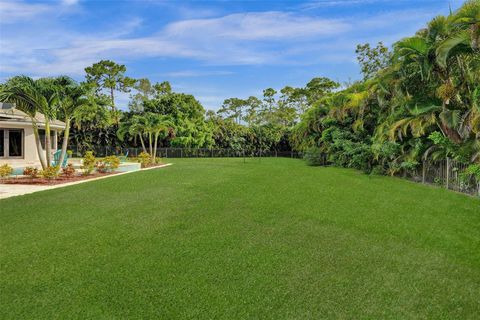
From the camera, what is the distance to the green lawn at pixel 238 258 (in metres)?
3.48

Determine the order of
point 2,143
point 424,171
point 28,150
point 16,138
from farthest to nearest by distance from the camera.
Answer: point 28,150
point 16,138
point 2,143
point 424,171

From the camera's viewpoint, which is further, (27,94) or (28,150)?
(28,150)

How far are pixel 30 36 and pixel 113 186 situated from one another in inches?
230

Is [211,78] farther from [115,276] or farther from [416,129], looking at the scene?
[115,276]

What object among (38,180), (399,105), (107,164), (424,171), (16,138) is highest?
(399,105)

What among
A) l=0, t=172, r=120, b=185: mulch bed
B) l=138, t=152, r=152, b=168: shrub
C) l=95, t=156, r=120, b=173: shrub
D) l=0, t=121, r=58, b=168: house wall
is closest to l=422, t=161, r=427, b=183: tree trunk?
l=0, t=172, r=120, b=185: mulch bed

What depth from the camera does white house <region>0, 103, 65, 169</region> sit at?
58.9 feet

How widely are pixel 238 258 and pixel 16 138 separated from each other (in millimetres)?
18745

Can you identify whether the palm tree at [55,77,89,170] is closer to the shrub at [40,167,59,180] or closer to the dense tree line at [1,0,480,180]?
the dense tree line at [1,0,480,180]

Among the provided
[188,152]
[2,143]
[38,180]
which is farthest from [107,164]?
[188,152]


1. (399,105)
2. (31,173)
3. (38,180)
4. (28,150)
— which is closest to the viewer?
(38,180)

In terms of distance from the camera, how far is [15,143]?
18.9 metres

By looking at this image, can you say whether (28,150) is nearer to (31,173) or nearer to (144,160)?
(144,160)

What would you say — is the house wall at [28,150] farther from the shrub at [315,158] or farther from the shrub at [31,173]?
the shrub at [315,158]
